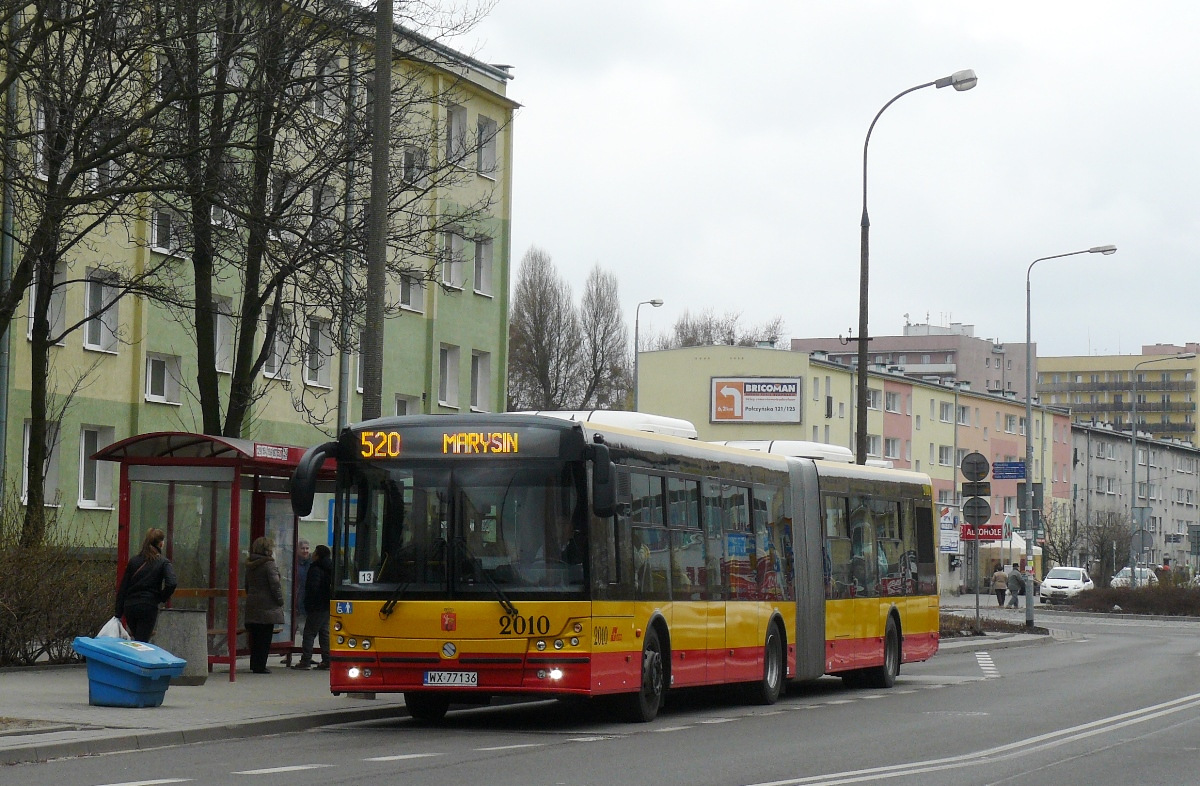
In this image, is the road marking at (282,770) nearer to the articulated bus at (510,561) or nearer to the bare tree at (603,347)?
the articulated bus at (510,561)

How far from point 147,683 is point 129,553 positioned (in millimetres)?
4417

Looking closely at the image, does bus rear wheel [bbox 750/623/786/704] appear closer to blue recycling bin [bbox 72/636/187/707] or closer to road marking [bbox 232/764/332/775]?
blue recycling bin [bbox 72/636/187/707]

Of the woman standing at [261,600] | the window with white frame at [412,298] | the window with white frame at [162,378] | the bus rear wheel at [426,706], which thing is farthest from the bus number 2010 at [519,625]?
the window with white frame at [412,298]

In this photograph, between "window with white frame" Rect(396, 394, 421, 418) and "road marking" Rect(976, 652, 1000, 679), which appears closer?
"road marking" Rect(976, 652, 1000, 679)

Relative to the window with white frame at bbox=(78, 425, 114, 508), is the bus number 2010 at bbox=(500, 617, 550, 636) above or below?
below

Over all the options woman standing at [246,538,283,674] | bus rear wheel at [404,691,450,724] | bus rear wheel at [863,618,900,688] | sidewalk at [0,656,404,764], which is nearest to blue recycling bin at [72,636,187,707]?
sidewalk at [0,656,404,764]

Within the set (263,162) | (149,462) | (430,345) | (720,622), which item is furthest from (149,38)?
(430,345)

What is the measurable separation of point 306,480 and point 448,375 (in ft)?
115

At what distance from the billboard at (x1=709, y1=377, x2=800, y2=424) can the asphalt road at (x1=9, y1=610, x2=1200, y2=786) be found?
65622 mm

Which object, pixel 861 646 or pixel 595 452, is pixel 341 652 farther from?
pixel 861 646

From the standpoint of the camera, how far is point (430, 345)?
4944 centimetres

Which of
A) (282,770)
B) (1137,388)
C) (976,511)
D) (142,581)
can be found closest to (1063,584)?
(976,511)

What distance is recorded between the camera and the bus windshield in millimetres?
15898

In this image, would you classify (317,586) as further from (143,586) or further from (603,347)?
(603,347)
